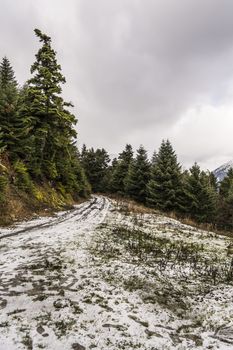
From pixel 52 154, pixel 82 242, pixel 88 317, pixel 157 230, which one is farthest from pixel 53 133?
pixel 88 317

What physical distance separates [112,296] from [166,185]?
94.4ft

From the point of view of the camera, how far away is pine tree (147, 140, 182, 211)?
115ft

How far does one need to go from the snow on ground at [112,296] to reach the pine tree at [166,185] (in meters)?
23.0

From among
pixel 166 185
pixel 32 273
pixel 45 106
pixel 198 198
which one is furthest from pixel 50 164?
pixel 32 273

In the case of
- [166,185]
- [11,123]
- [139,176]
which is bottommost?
[166,185]

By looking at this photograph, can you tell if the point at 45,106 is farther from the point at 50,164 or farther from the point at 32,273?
the point at 32,273

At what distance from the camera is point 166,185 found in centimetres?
3488

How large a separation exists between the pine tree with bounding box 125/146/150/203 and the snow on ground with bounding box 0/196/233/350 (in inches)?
1176

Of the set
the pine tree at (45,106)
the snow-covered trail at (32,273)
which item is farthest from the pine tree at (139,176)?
the snow-covered trail at (32,273)

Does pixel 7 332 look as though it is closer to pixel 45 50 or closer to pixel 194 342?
pixel 194 342

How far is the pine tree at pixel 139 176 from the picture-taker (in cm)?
4200

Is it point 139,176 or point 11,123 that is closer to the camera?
point 11,123

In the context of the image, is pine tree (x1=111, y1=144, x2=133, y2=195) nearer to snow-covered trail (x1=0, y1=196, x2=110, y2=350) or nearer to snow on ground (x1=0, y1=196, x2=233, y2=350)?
snow-covered trail (x1=0, y1=196, x2=110, y2=350)

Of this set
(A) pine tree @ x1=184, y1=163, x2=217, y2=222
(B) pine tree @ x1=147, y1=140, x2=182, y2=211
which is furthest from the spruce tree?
(A) pine tree @ x1=184, y1=163, x2=217, y2=222
